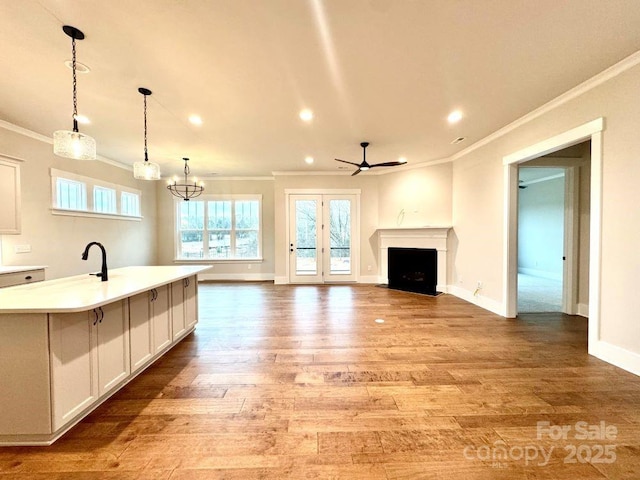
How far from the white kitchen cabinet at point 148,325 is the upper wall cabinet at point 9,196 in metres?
2.57

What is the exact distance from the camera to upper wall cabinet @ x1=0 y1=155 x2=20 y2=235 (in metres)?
3.39

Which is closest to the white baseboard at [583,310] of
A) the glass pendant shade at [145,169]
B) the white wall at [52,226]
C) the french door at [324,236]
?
the french door at [324,236]

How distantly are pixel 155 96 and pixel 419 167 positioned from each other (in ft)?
16.9

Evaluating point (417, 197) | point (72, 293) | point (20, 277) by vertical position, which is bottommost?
point (20, 277)

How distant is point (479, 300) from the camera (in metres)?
4.74

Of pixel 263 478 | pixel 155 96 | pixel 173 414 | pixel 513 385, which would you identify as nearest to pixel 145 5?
pixel 155 96

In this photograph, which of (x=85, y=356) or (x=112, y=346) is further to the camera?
(x=112, y=346)

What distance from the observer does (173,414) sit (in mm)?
1938

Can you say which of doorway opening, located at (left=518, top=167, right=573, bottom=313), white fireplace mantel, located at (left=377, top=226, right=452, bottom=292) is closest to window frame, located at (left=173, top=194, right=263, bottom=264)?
white fireplace mantel, located at (left=377, top=226, right=452, bottom=292)

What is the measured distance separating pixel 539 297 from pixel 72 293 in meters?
7.36

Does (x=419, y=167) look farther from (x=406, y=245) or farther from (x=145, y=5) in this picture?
(x=145, y=5)

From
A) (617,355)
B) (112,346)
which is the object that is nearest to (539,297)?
(617,355)

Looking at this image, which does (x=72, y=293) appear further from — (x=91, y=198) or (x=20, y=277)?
(x=91, y=198)

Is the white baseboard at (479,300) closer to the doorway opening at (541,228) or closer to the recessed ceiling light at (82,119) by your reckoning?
the doorway opening at (541,228)
